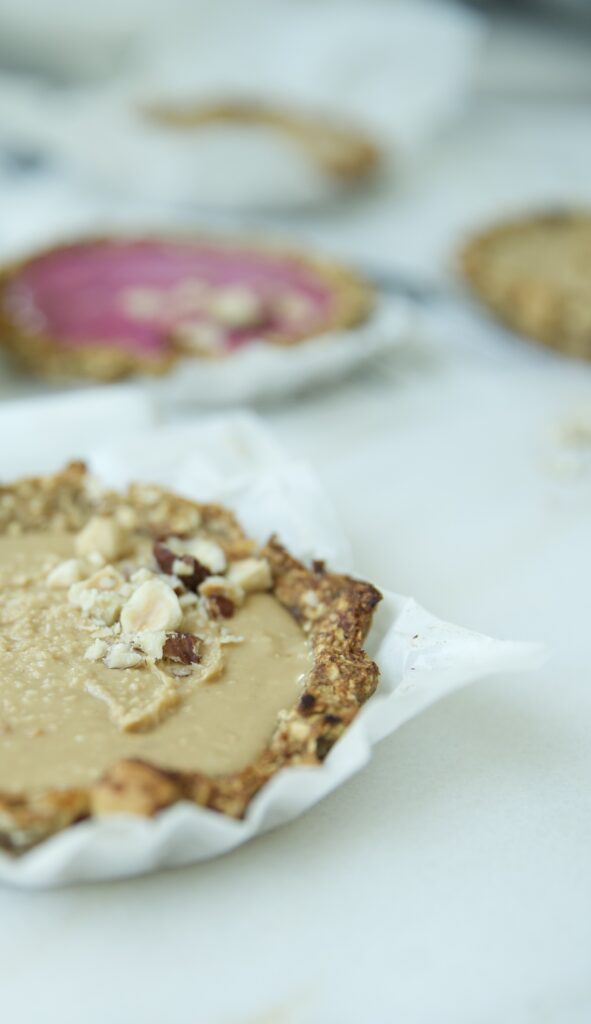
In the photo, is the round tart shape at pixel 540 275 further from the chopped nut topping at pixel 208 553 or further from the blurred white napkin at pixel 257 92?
the chopped nut topping at pixel 208 553

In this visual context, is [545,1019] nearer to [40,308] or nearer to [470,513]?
[470,513]

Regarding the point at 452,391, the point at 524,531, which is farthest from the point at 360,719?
the point at 452,391

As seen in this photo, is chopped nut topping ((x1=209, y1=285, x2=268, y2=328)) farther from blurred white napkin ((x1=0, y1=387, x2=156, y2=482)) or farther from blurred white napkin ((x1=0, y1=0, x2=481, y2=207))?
blurred white napkin ((x1=0, y1=0, x2=481, y2=207))

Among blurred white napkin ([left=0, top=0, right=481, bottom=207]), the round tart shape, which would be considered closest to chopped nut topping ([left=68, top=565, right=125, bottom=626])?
the round tart shape

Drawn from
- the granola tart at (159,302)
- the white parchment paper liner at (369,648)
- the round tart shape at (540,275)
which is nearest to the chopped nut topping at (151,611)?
the white parchment paper liner at (369,648)

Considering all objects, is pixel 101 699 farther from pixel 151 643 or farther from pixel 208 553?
pixel 208 553

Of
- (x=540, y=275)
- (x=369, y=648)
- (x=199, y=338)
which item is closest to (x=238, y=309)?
(x=199, y=338)
